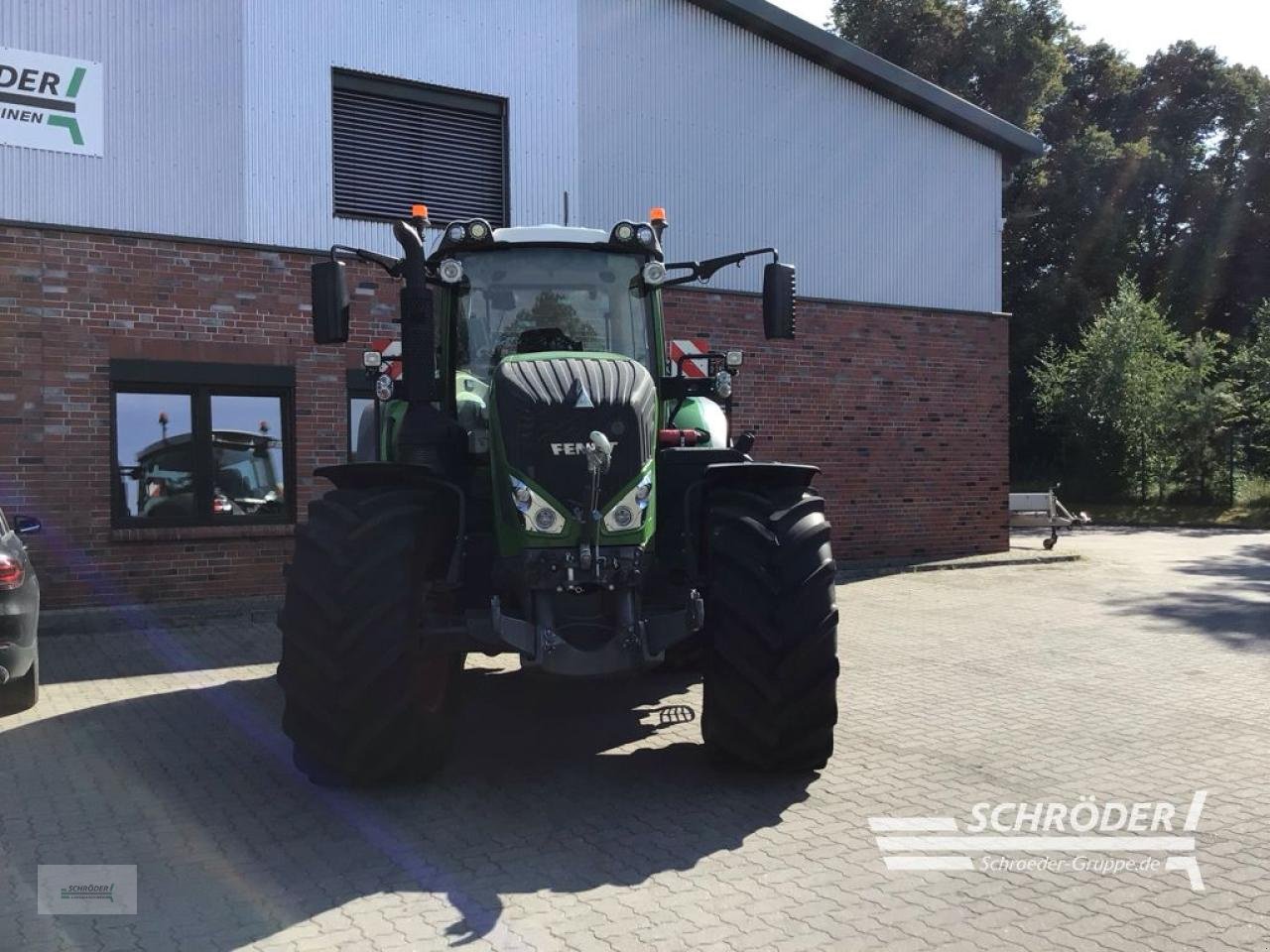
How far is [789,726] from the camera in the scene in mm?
5238

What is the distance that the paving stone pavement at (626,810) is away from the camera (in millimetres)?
3830

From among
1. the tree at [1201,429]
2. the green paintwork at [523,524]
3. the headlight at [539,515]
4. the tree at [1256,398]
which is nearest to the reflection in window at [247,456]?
the green paintwork at [523,524]

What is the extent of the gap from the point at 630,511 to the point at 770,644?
90 cm

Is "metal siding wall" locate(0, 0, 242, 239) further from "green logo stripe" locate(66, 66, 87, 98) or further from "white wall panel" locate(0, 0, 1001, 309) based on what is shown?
"green logo stripe" locate(66, 66, 87, 98)

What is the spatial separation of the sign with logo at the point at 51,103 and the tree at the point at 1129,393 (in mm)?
25806

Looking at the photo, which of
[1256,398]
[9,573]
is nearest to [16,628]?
[9,573]

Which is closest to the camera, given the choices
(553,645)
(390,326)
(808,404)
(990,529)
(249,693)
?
(553,645)

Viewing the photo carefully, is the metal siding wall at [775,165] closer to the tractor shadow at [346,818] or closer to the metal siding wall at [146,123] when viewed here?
the metal siding wall at [146,123]

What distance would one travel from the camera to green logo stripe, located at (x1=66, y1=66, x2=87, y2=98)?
1028 cm

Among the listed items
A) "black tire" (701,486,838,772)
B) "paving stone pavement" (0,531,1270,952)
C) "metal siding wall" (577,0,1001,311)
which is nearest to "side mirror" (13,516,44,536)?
"paving stone pavement" (0,531,1270,952)

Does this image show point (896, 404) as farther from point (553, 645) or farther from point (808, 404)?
point (553, 645)

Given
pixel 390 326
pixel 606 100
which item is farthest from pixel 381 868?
pixel 606 100

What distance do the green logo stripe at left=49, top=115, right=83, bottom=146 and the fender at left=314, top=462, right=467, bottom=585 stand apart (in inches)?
263

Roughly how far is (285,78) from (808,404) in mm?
7351
